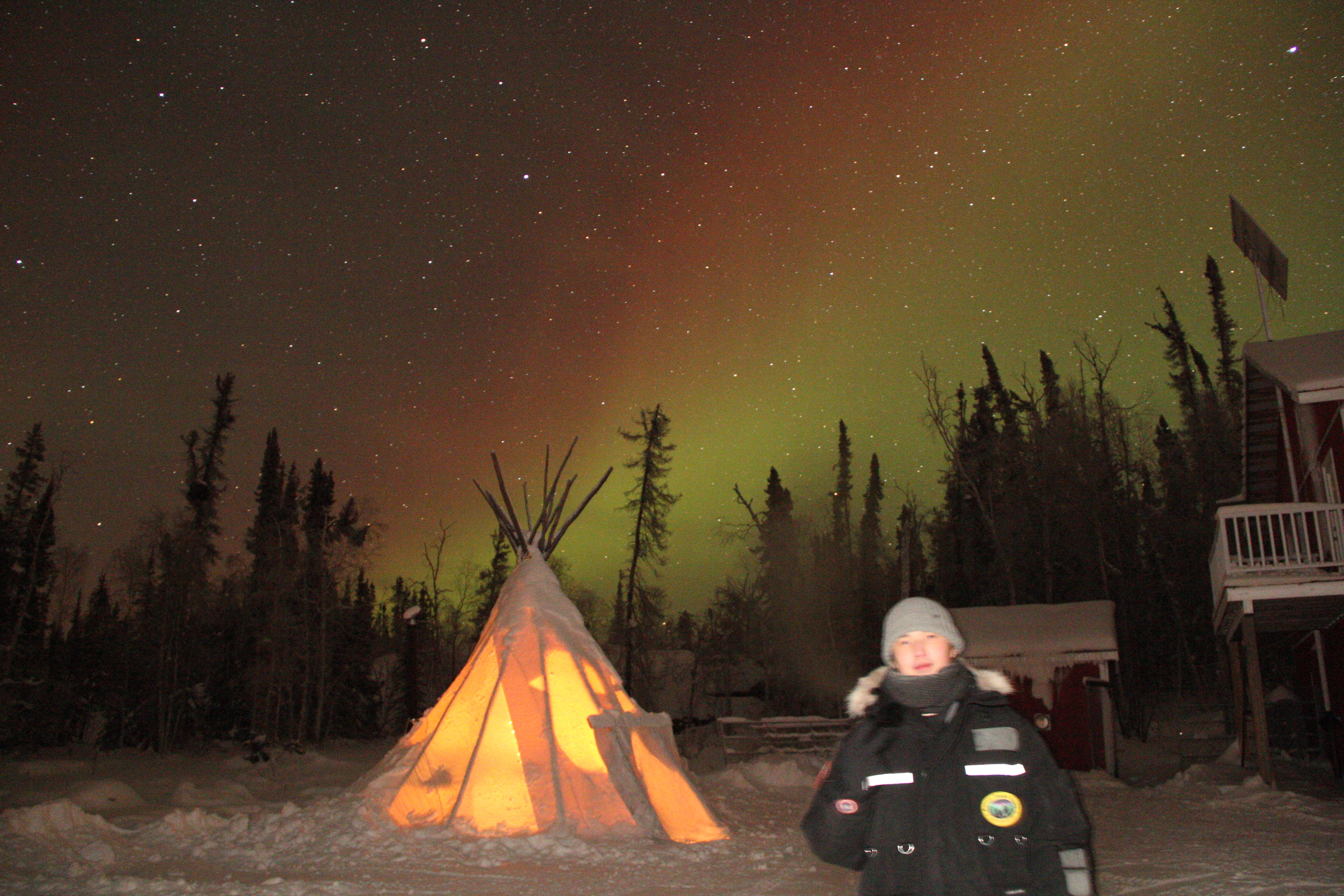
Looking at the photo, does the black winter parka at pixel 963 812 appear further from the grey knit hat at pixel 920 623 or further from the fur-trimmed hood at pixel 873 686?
the grey knit hat at pixel 920 623

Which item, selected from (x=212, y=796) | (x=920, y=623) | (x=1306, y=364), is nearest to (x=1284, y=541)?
(x=1306, y=364)

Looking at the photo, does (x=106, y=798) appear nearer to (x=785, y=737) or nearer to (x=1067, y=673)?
(x=785, y=737)

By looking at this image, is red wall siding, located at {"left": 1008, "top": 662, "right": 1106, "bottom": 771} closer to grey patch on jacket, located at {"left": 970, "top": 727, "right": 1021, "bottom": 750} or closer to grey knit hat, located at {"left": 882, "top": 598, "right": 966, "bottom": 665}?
grey knit hat, located at {"left": 882, "top": 598, "right": 966, "bottom": 665}

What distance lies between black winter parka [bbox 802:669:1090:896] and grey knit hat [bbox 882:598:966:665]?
22 centimetres

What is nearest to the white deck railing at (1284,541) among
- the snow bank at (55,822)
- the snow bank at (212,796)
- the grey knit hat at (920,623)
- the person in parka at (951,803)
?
the grey knit hat at (920,623)

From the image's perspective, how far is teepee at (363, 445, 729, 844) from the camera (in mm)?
9938

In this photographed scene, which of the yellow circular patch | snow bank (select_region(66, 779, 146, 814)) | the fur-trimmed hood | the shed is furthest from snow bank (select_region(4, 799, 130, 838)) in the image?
the shed

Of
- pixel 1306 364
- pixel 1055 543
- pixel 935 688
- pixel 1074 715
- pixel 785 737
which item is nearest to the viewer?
pixel 935 688

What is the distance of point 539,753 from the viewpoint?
10359mm

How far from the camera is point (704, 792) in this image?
1467 cm

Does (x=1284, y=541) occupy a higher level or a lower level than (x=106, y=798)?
higher

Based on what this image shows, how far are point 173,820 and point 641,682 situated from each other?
108 ft

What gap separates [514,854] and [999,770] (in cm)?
774

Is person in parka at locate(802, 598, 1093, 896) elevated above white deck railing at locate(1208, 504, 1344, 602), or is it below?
below
